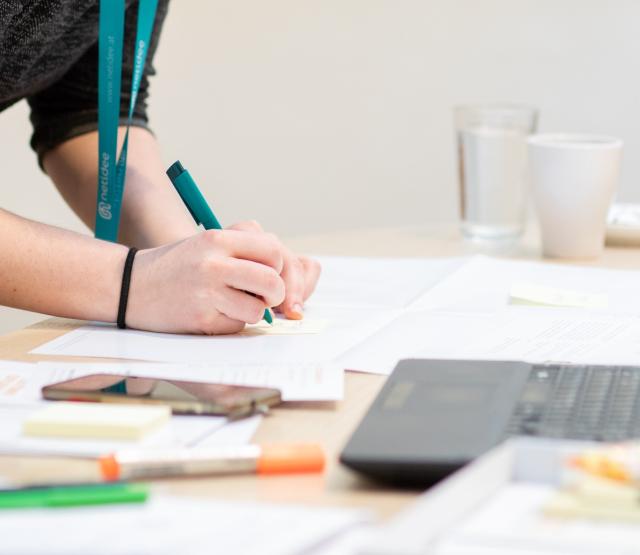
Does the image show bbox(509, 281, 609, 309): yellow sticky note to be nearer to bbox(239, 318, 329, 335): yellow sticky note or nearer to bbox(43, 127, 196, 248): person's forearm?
bbox(239, 318, 329, 335): yellow sticky note

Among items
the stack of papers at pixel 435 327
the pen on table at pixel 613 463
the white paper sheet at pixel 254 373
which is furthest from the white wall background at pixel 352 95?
the pen on table at pixel 613 463

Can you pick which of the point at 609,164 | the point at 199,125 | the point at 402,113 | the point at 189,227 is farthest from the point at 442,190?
the point at 189,227

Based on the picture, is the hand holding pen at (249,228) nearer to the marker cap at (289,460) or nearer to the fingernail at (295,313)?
the fingernail at (295,313)

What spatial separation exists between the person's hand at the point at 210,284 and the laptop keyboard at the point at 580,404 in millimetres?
276

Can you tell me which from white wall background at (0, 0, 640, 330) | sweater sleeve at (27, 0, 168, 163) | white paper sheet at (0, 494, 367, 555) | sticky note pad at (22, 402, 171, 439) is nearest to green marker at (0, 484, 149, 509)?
white paper sheet at (0, 494, 367, 555)

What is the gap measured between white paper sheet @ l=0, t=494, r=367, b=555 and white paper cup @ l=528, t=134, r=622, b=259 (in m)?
0.84

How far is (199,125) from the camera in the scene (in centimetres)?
238

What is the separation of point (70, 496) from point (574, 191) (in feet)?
2.97

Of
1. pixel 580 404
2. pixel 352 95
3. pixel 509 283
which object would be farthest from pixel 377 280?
pixel 352 95

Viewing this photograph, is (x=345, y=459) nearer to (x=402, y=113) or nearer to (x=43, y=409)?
(x=43, y=409)

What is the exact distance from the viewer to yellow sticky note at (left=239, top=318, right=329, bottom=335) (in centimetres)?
91

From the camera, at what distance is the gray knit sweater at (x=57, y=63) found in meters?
1.06

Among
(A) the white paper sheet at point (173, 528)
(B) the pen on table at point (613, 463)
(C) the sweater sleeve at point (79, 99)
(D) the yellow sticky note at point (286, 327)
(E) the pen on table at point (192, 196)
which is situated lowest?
(D) the yellow sticky note at point (286, 327)

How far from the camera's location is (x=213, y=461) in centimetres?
56
